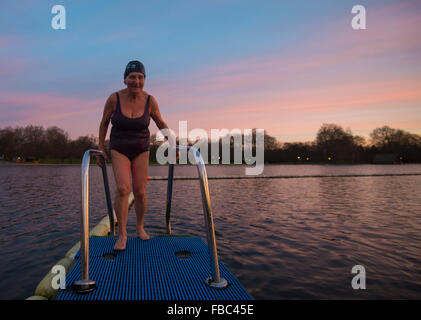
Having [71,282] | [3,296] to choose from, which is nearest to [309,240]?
[71,282]

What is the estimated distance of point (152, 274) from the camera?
8.90ft

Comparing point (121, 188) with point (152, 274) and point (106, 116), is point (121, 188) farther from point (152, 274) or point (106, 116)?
point (152, 274)

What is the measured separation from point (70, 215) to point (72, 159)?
253ft

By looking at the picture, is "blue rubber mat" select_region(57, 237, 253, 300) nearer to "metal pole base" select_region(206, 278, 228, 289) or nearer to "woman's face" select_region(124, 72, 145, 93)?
"metal pole base" select_region(206, 278, 228, 289)

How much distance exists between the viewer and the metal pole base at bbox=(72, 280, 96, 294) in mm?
2273

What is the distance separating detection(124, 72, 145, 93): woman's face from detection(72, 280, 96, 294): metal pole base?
83.0 inches

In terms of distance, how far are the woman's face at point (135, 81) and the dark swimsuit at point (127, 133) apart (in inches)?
8.5

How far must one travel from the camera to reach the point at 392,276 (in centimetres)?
375

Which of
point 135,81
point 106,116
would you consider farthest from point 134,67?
point 106,116

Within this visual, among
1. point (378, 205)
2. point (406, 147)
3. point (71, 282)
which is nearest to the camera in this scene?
point (71, 282)

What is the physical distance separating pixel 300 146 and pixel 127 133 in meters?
95.2

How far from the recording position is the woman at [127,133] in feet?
11.3
